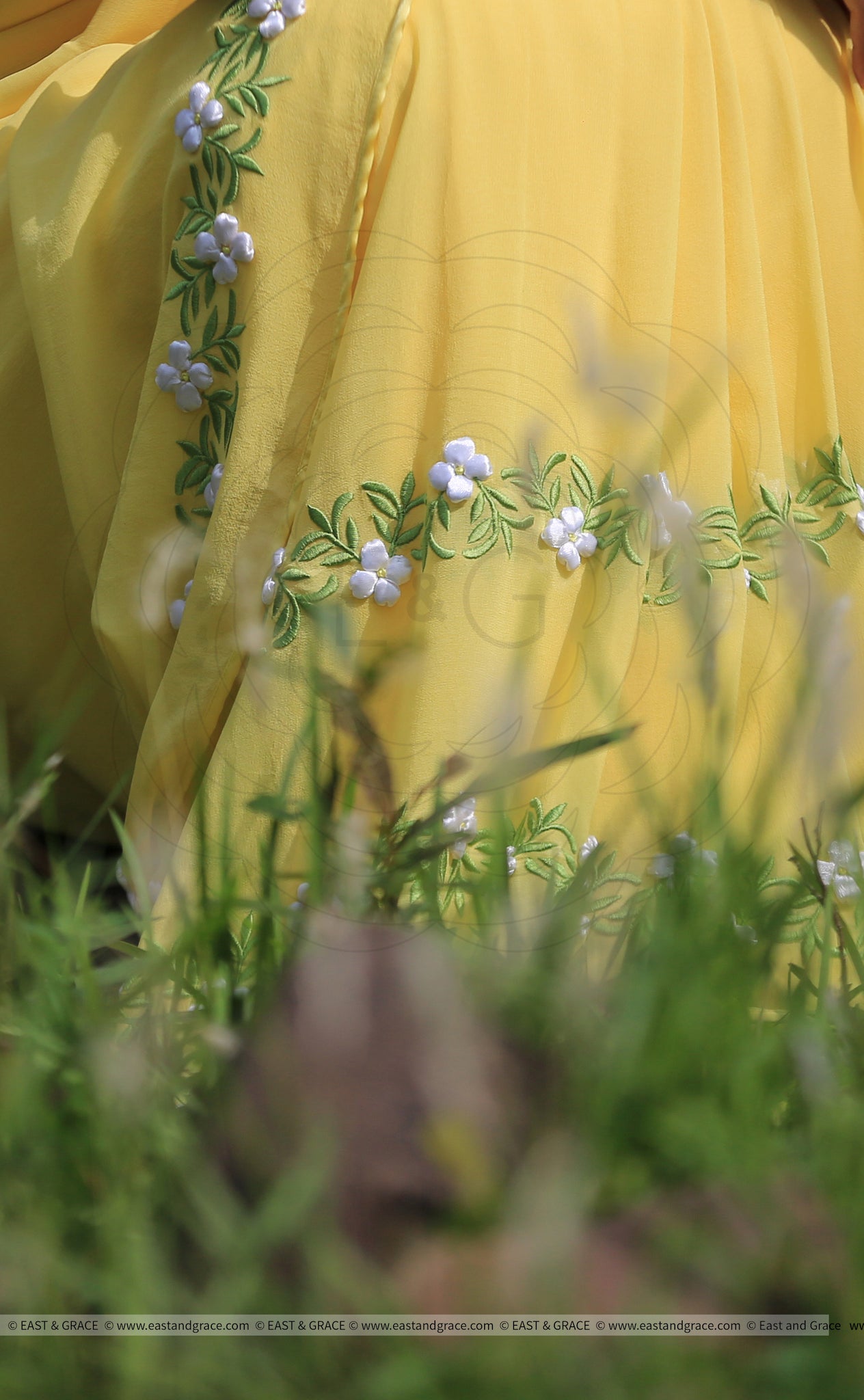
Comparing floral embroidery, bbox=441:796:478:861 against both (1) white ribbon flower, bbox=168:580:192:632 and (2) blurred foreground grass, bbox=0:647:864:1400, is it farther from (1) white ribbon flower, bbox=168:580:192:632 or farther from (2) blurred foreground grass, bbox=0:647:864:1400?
(1) white ribbon flower, bbox=168:580:192:632

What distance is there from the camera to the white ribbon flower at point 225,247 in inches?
34.8

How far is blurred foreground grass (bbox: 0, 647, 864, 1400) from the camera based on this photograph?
0.84 ft

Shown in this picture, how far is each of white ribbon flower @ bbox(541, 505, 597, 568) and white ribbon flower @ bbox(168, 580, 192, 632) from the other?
12.7 inches

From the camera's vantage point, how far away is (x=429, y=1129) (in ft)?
0.94

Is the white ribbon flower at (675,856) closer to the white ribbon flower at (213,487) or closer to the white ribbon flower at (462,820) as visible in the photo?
the white ribbon flower at (462,820)

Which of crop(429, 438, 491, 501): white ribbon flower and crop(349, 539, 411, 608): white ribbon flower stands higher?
crop(429, 438, 491, 501): white ribbon flower

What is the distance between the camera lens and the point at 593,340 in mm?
820

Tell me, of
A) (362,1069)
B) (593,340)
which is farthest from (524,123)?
(362,1069)

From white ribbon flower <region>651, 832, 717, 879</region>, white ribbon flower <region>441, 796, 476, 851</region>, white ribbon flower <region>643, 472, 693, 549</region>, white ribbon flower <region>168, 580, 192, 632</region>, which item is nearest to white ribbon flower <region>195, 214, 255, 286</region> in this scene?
white ribbon flower <region>168, 580, 192, 632</region>

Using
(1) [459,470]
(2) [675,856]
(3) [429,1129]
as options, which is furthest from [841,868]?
(1) [459,470]

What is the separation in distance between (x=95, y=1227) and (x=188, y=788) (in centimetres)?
50

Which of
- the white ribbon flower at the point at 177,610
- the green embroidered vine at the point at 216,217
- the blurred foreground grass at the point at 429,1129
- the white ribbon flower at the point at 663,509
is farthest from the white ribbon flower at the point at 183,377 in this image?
the blurred foreground grass at the point at 429,1129

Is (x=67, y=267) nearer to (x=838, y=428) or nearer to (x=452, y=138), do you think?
(x=452, y=138)

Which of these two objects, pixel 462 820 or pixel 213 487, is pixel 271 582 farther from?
pixel 462 820
